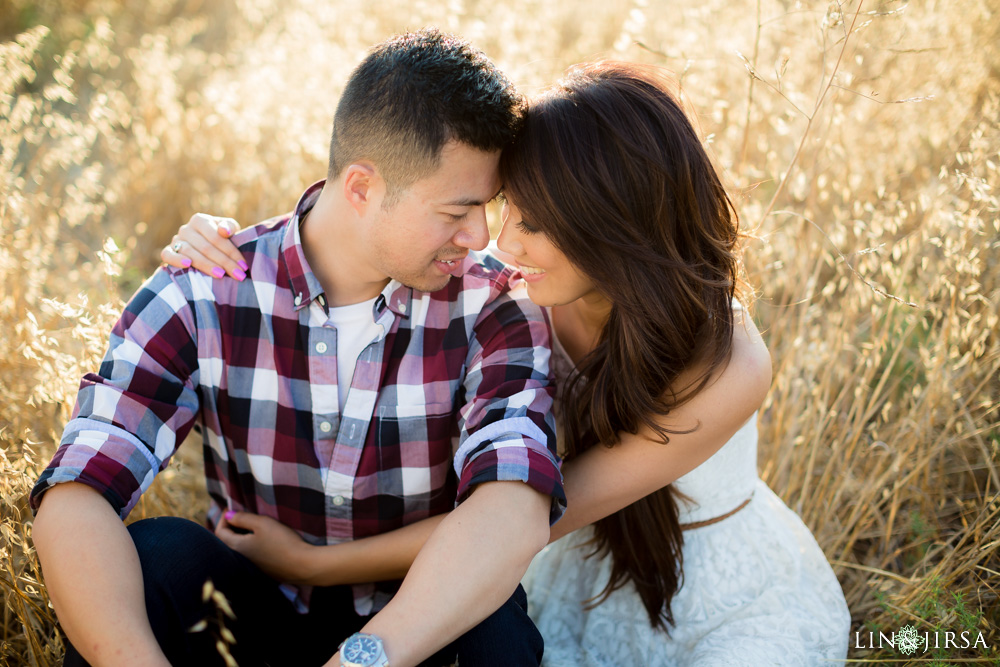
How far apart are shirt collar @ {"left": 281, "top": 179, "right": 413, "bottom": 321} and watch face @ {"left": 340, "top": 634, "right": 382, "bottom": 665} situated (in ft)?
2.57

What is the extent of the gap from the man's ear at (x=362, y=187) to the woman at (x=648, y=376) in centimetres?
33

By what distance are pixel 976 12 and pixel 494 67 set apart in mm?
2822

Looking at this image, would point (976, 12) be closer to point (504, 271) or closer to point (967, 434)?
point (967, 434)

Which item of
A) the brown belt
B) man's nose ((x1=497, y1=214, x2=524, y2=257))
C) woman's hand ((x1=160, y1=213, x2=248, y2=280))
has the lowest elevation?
the brown belt

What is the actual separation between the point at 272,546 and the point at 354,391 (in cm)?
48

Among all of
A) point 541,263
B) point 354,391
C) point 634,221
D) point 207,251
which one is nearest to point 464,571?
point 354,391

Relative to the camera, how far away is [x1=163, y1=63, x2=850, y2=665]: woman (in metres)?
1.77

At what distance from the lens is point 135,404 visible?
5.52 ft

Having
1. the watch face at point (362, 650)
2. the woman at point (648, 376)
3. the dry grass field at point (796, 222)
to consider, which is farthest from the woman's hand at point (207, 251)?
the watch face at point (362, 650)

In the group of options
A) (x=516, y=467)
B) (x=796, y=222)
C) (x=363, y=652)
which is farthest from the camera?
(x=796, y=222)

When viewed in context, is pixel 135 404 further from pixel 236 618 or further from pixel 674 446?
pixel 674 446

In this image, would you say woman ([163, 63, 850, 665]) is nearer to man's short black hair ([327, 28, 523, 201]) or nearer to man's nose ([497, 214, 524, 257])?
man's nose ([497, 214, 524, 257])

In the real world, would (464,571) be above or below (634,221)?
below

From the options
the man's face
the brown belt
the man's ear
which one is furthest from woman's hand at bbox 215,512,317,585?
the brown belt
